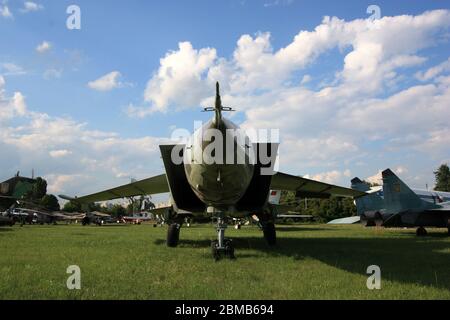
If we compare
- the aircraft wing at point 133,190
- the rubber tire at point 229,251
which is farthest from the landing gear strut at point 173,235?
the rubber tire at point 229,251

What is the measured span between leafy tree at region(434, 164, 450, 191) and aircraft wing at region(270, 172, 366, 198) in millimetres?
66344

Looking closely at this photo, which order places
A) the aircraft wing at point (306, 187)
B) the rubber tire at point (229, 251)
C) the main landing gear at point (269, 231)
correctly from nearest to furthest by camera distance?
the rubber tire at point (229, 251), the main landing gear at point (269, 231), the aircraft wing at point (306, 187)

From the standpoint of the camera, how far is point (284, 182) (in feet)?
49.1

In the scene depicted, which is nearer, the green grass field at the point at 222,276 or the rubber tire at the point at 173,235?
the green grass field at the point at 222,276

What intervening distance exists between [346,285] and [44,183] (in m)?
99.3

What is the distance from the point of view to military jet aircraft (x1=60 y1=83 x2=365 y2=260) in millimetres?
7176

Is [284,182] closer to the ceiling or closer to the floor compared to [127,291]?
closer to the ceiling

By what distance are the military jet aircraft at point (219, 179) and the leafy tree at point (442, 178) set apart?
226ft

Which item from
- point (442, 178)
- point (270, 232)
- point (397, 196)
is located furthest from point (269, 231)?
point (442, 178)

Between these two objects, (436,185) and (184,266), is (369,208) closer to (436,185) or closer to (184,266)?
(184,266)

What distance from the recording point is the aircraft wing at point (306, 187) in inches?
566

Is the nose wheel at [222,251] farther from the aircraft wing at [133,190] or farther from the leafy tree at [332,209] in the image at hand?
the leafy tree at [332,209]

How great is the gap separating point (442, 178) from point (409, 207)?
6359 centimetres

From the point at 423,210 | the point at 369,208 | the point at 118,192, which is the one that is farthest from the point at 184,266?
the point at 369,208
